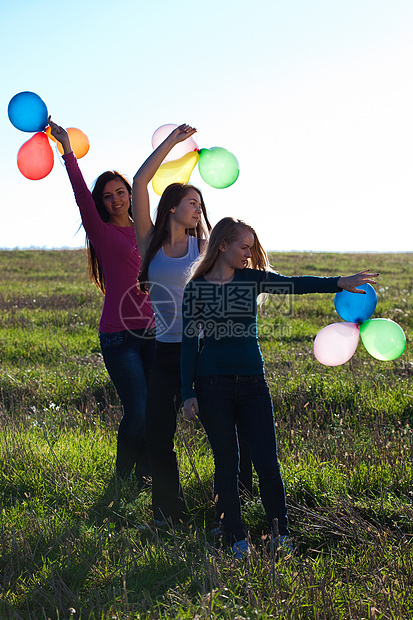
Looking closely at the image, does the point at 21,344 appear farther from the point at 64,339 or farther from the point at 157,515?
the point at 157,515

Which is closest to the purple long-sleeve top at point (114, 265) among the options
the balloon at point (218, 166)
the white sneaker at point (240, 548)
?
the balloon at point (218, 166)

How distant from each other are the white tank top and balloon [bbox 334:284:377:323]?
931 mm

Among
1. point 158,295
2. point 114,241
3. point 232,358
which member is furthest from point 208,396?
point 114,241

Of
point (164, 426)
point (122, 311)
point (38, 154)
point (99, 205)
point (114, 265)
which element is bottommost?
point (164, 426)

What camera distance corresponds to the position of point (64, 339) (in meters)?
9.67

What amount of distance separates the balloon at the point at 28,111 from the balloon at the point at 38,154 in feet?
0.32

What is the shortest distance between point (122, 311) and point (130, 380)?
18.6 inches

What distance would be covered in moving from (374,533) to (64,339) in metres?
7.35

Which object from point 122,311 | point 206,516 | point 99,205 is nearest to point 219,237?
point 122,311

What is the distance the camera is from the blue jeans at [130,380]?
3895 millimetres

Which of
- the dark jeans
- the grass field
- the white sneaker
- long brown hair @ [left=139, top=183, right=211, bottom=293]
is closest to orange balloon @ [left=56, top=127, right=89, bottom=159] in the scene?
long brown hair @ [left=139, top=183, right=211, bottom=293]

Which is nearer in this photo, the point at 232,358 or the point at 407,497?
the point at 232,358

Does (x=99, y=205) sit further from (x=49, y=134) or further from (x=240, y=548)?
(x=240, y=548)

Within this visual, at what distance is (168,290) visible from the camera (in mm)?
3521
